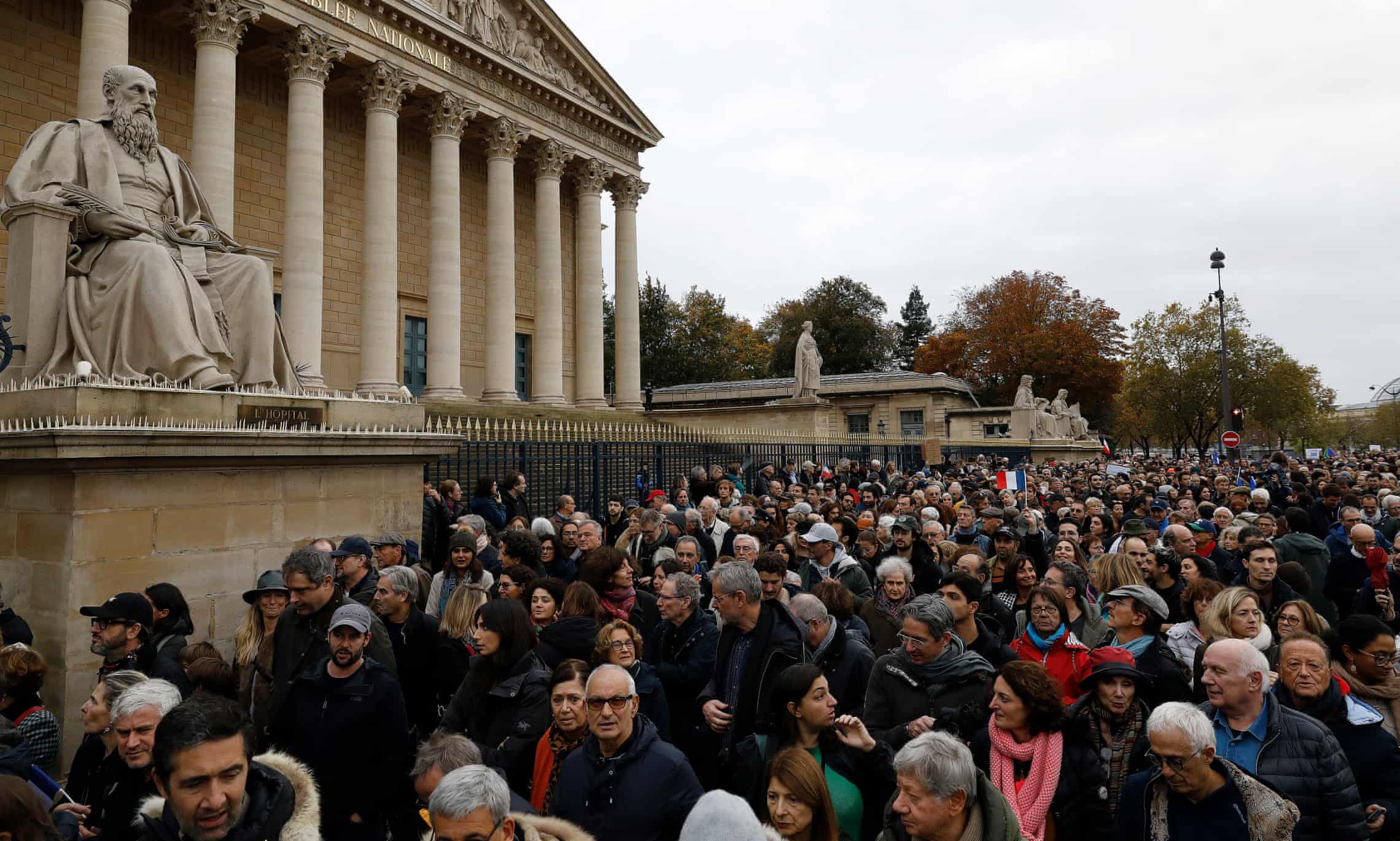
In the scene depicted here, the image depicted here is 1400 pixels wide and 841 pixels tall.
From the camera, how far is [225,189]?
53.0 feet

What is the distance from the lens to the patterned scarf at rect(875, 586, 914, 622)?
17.5ft

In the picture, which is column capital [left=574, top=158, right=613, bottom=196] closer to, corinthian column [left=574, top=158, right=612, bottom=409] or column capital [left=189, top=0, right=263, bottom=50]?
corinthian column [left=574, top=158, right=612, bottom=409]

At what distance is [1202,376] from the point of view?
39.0 m

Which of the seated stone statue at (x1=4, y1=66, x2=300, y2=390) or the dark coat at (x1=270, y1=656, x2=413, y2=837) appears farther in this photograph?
the seated stone statue at (x1=4, y1=66, x2=300, y2=390)

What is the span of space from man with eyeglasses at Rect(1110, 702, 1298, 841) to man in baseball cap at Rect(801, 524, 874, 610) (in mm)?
3350

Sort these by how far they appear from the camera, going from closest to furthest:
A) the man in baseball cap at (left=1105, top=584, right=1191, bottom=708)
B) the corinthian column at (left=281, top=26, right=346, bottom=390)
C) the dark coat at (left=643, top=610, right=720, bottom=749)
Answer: the man in baseball cap at (left=1105, top=584, right=1191, bottom=708)
the dark coat at (left=643, top=610, right=720, bottom=749)
the corinthian column at (left=281, top=26, right=346, bottom=390)

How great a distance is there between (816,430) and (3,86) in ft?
67.5

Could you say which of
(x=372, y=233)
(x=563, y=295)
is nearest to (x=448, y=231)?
(x=372, y=233)

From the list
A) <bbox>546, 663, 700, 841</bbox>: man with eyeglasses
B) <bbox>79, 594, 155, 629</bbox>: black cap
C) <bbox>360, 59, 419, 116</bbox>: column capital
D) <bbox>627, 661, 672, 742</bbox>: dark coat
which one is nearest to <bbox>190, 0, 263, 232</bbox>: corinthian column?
<bbox>360, 59, 419, 116</bbox>: column capital

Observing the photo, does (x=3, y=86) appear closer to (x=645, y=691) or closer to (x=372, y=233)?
(x=372, y=233)

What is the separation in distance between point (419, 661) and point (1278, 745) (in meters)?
4.16

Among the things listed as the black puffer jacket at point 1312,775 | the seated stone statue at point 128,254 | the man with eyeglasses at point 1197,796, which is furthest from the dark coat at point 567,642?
the seated stone statue at point 128,254

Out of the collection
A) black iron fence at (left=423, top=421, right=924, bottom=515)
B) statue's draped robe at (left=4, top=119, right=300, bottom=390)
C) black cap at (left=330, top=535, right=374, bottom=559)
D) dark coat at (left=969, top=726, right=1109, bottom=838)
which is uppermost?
statue's draped robe at (left=4, top=119, right=300, bottom=390)

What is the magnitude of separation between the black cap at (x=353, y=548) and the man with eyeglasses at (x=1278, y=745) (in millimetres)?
4912
